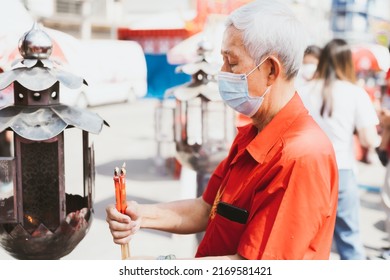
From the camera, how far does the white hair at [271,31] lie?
1215 millimetres

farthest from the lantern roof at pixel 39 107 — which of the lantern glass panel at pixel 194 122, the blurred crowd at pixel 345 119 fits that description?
the blurred crowd at pixel 345 119

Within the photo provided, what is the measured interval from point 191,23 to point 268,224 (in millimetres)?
3807

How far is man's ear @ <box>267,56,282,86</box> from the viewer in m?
1.24

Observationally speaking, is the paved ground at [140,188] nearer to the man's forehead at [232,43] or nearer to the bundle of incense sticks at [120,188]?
the bundle of incense sticks at [120,188]

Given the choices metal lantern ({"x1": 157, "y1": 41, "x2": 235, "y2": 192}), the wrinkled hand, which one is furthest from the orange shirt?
metal lantern ({"x1": 157, "y1": 41, "x2": 235, "y2": 192})

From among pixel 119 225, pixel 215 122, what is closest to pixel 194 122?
pixel 215 122

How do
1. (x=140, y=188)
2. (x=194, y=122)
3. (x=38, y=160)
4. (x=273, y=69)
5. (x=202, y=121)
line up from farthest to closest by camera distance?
(x=140, y=188) → (x=194, y=122) → (x=202, y=121) → (x=38, y=160) → (x=273, y=69)

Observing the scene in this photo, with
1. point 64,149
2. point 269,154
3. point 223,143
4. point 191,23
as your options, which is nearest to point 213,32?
point 191,23

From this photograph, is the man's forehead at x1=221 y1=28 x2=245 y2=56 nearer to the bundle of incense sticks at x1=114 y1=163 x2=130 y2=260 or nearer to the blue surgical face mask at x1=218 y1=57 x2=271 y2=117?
the blue surgical face mask at x1=218 y1=57 x2=271 y2=117

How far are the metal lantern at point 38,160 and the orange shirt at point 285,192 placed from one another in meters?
0.52

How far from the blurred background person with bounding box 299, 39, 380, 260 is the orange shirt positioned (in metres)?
1.54

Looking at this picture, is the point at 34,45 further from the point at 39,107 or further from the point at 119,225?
the point at 119,225

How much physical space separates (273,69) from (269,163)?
0.79 feet

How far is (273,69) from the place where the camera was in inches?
49.8
